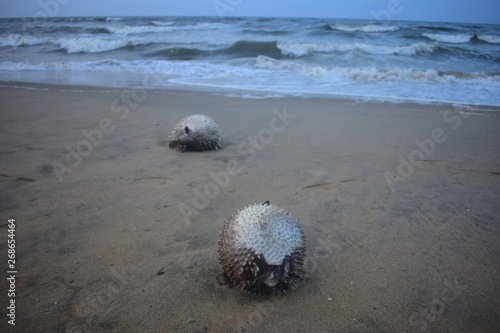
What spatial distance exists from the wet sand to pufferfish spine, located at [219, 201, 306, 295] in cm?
14

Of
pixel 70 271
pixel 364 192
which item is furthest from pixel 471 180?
pixel 70 271

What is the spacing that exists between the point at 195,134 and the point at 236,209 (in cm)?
185

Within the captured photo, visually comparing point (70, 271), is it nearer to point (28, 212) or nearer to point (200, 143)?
point (28, 212)

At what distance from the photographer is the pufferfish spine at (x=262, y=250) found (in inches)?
86.0

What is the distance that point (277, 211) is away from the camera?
2.35 m

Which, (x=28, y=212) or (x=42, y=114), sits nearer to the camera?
(x=28, y=212)

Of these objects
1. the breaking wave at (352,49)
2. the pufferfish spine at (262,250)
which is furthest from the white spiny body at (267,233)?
the breaking wave at (352,49)

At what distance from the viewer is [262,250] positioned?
218cm

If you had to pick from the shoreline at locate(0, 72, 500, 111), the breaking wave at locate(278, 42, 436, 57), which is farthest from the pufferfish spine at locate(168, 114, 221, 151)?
the breaking wave at locate(278, 42, 436, 57)

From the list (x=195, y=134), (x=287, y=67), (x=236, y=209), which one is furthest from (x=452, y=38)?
(x=236, y=209)

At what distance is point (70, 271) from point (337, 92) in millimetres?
9065

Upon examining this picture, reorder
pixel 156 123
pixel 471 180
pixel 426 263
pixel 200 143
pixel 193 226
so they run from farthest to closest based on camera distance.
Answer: pixel 156 123 → pixel 200 143 → pixel 471 180 → pixel 193 226 → pixel 426 263

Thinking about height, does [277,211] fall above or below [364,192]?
above

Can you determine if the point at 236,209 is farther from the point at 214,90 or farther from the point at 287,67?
the point at 287,67
